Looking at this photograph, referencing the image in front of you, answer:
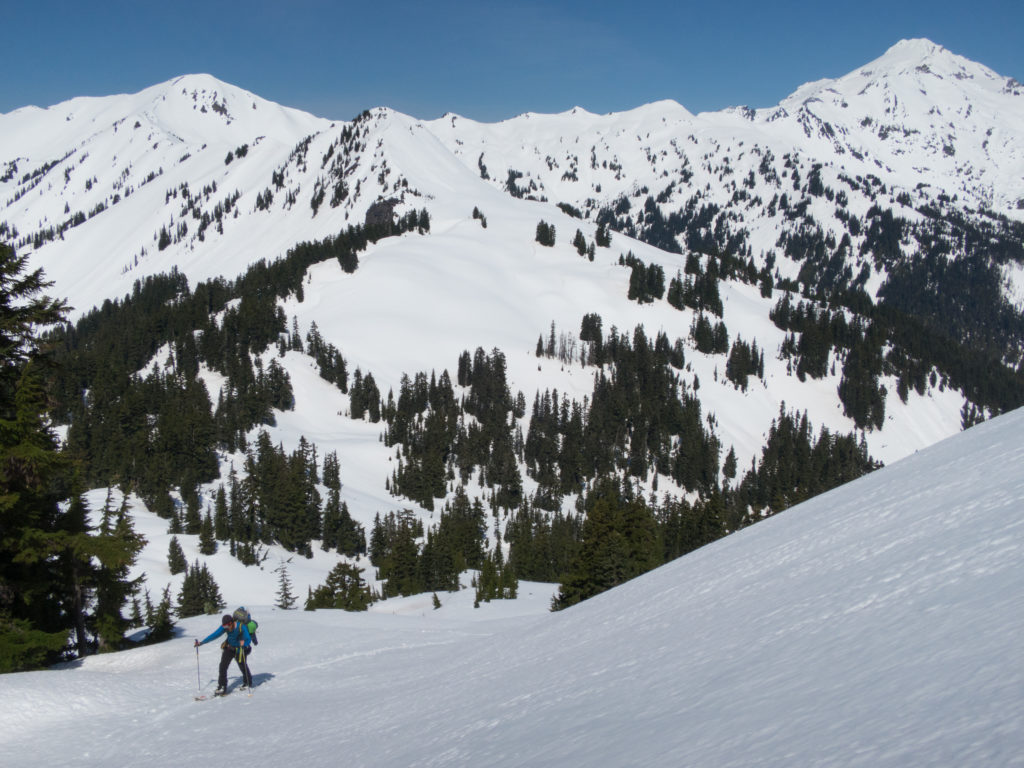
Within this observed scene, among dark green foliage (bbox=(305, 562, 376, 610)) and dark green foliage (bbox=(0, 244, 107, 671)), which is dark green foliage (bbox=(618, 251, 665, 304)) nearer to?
dark green foliage (bbox=(305, 562, 376, 610))

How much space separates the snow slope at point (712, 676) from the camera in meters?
5.57

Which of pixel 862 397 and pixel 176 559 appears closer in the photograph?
pixel 176 559

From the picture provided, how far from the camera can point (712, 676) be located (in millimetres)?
8391

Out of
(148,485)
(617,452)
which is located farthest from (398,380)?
(148,485)

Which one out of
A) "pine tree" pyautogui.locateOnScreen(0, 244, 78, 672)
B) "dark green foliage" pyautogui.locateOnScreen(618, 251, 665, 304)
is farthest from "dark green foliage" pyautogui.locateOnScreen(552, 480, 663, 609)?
"dark green foliage" pyautogui.locateOnScreen(618, 251, 665, 304)

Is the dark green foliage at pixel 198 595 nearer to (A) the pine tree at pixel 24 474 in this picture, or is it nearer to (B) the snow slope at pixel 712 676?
(A) the pine tree at pixel 24 474

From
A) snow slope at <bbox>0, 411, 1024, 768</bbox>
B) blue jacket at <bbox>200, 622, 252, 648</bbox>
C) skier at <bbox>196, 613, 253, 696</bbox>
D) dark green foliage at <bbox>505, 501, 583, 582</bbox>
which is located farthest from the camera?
dark green foliage at <bbox>505, 501, 583, 582</bbox>

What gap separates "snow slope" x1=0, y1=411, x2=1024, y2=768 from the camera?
18.3ft

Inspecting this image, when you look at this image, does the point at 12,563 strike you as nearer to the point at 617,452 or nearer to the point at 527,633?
the point at 527,633

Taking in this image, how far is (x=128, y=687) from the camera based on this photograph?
16.7 metres

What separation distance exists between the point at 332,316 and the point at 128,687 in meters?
153

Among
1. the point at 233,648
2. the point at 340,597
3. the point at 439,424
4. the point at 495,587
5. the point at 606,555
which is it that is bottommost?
the point at 495,587

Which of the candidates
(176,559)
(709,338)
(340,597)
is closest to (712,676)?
(340,597)

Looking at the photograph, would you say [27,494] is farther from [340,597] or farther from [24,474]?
[340,597]
